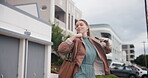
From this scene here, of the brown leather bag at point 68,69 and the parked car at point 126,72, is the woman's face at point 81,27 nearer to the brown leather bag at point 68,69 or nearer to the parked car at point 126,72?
the brown leather bag at point 68,69

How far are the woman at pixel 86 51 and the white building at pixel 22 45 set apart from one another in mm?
5374

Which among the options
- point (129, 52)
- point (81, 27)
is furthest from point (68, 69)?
point (129, 52)

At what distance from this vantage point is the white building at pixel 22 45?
296 inches

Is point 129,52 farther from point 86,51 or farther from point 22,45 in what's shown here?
point 86,51

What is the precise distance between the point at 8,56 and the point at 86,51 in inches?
241

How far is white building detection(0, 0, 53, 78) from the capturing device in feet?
24.6

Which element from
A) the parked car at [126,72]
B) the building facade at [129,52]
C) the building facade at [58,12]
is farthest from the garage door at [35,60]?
the building facade at [129,52]

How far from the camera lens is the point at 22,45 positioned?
8500 mm

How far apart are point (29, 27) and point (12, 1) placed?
31.2ft

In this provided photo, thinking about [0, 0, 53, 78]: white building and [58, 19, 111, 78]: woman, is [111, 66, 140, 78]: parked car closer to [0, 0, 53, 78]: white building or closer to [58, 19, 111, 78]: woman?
[0, 0, 53, 78]: white building

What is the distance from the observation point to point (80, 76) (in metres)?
2.06

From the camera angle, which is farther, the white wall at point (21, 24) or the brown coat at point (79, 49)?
the white wall at point (21, 24)

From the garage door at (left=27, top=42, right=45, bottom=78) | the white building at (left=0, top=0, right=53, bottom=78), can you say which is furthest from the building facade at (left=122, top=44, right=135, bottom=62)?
the garage door at (left=27, top=42, right=45, bottom=78)

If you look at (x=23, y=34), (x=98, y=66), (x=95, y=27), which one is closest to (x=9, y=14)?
(x=23, y=34)
